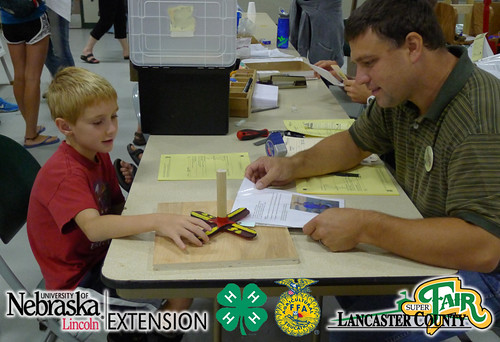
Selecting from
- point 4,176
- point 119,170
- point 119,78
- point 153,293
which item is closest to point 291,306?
point 153,293

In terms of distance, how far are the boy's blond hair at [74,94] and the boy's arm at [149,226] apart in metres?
0.33

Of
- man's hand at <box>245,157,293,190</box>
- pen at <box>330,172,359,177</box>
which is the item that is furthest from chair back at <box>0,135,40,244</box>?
pen at <box>330,172,359,177</box>

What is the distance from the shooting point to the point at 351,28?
1.20 metres

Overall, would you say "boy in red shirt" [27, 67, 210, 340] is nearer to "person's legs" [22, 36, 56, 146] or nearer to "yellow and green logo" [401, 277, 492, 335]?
"yellow and green logo" [401, 277, 492, 335]

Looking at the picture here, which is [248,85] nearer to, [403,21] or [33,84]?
Answer: [403,21]

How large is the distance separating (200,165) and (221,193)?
40 centimetres

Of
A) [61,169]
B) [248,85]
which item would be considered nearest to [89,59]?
[248,85]

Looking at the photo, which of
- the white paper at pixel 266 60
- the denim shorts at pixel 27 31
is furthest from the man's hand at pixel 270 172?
the denim shorts at pixel 27 31

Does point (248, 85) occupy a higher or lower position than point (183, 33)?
lower

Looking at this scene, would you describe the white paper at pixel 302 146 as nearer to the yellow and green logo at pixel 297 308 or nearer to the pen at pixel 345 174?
the pen at pixel 345 174

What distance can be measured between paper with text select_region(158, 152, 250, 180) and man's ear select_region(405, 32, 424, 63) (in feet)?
1.86

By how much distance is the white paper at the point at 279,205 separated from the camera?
1161 mm

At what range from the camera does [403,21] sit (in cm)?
113

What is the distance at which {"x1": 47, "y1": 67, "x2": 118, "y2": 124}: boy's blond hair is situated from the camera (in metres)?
1.29
